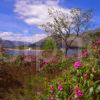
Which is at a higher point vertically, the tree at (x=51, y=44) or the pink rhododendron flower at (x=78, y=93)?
the tree at (x=51, y=44)

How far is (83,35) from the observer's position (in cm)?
4641

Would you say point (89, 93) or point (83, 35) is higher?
point (83, 35)

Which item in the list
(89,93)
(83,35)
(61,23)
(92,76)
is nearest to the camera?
(89,93)

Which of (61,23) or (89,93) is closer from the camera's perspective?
(89,93)

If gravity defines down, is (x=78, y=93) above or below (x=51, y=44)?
below

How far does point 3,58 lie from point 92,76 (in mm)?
9315

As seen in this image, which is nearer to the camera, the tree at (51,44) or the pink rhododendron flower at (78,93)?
the pink rhododendron flower at (78,93)

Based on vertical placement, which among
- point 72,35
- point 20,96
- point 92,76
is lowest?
point 20,96

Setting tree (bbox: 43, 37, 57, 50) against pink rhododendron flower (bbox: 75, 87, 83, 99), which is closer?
pink rhododendron flower (bbox: 75, 87, 83, 99)

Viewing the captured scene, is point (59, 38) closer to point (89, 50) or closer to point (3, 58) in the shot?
point (3, 58)

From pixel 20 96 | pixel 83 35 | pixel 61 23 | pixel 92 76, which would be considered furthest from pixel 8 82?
pixel 83 35

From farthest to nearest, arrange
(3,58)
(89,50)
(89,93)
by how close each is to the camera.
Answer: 1. (3,58)
2. (89,50)
3. (89,93)

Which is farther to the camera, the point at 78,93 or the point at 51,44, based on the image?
the point at 51,44

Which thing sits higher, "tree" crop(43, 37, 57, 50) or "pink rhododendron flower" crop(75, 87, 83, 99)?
"tree" crop(43, 37, 57, 50)
